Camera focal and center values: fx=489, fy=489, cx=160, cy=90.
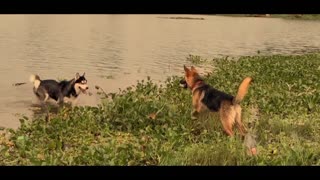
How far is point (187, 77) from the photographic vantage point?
32.1ft

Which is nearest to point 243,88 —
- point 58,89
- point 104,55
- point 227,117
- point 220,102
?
point 227,117

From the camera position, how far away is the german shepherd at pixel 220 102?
317 inches

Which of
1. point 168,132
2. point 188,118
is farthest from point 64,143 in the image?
point 188,118

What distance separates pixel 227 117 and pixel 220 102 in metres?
0.36

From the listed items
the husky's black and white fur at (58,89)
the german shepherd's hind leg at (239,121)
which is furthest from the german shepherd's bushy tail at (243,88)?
the husky's black and white fur at (58,89)

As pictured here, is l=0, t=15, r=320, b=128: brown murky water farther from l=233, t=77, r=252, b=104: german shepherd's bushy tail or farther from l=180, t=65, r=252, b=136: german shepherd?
l=233, t=77, r=252, b=104: german shepherd's bushy tail

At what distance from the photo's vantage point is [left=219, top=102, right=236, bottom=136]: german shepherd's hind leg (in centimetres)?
812

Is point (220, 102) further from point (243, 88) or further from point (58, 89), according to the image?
point (58, 89)

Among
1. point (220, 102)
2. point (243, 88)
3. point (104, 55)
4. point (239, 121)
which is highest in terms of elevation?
point (104, 55)

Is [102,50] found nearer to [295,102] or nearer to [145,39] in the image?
[145,39]

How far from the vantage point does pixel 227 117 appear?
8.20m

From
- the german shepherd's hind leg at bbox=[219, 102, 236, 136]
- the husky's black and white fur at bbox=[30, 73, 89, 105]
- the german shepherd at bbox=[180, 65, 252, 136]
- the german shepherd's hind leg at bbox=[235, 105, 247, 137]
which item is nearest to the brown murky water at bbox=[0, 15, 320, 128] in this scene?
the husky's black and white fur at bbox=[30, 73, 89, 105]

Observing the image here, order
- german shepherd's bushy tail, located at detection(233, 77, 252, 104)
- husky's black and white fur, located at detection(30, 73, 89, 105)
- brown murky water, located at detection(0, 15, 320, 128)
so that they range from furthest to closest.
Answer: brown murky water, located at detection(0, 15, 320, 128)
husky's black and white fur, located at detection(30, 73, 89, 105)
german shepherd's bushy tail, located at detection(233, 77, 252, 104)

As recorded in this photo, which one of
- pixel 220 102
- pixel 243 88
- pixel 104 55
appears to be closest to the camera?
pixel 243 88
